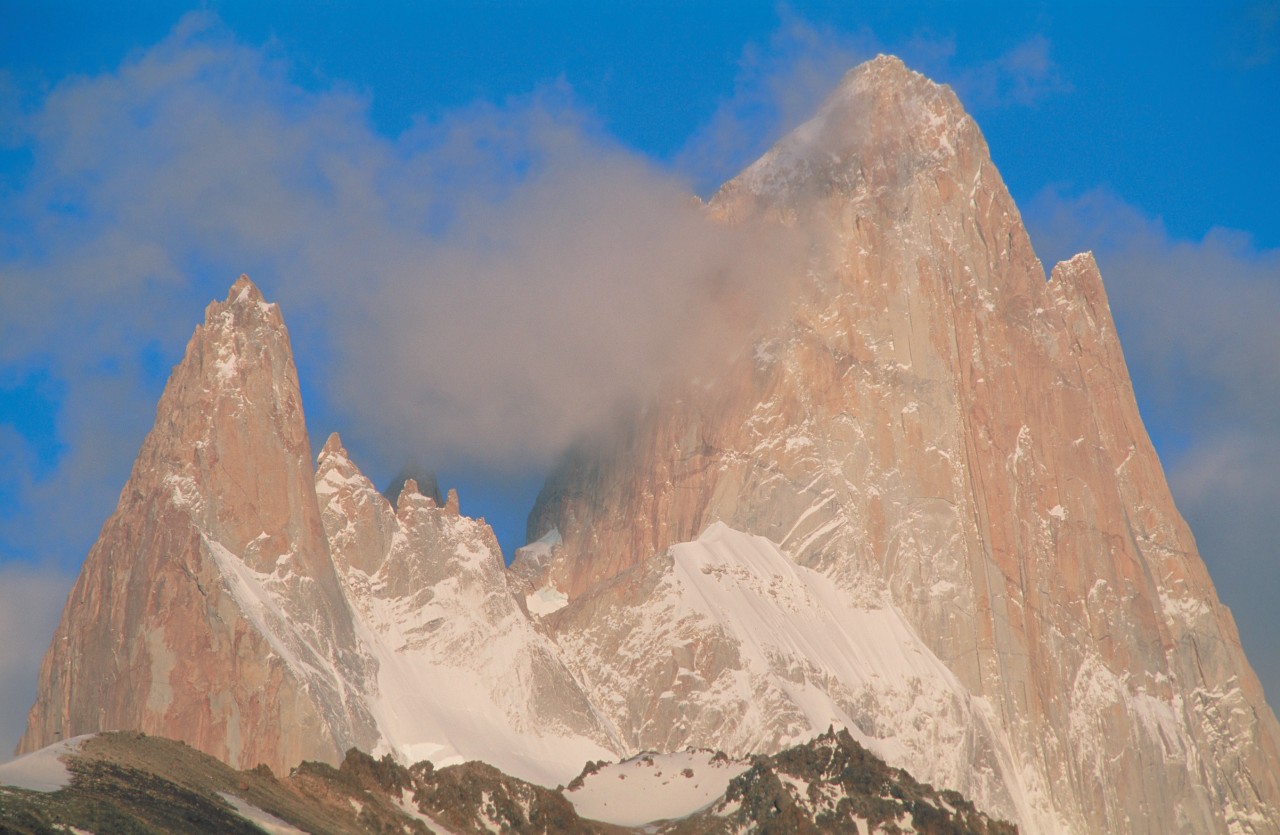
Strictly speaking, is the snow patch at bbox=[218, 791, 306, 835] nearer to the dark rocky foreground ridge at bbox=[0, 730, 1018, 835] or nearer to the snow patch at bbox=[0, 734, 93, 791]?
the dark rocky foreground ridge at bbox=[0, 730, 1018, 835]

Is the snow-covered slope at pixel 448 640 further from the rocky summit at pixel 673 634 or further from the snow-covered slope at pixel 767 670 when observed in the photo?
the snow-covered slope at pixel 767 670

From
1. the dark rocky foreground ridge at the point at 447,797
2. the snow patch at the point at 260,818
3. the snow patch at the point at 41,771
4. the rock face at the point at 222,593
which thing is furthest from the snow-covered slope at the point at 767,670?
the snow patch at the point at 41,771

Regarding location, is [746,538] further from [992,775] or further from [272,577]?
[272,577]

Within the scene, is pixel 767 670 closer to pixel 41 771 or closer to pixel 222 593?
pixel 222 593

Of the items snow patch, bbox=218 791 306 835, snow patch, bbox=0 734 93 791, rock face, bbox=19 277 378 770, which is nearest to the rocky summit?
rock face, bbox=19 277 378 770

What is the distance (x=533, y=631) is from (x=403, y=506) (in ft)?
59.1

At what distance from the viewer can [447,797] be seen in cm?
8625

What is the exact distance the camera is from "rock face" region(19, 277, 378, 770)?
146000mm

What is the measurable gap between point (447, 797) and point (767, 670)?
3563 inches

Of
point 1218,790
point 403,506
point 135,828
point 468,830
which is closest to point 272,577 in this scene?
point 403,506

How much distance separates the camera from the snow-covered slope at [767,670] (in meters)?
173

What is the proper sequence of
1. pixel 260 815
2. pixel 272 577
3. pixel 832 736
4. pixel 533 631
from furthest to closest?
pixel 533 631 < pixel 272 577 < pixel 832 736 < pixel 260 815

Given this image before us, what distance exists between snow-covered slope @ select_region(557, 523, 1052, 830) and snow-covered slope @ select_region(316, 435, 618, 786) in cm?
588

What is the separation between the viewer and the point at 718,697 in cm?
17462
